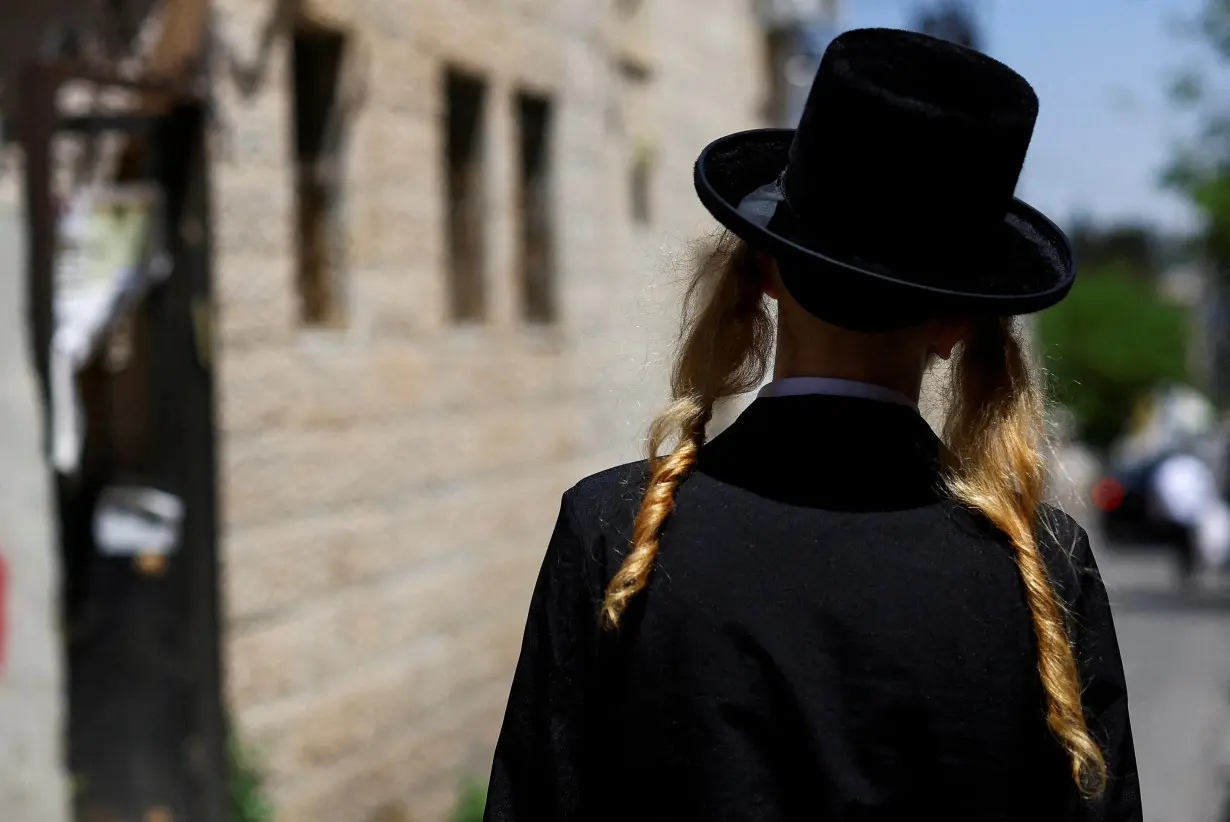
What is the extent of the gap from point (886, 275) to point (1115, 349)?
347ft

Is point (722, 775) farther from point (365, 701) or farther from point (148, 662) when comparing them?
point (365, 701)

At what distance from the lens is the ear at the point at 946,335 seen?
1.96m

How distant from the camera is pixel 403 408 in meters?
7.27

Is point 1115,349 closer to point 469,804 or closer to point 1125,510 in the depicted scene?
point 1125,510

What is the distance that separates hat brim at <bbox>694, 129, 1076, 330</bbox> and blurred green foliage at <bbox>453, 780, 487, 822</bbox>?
631 cm

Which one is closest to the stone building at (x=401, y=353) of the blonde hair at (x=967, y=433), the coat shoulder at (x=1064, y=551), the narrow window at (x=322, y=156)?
the narrow window at (x=322, y=156)

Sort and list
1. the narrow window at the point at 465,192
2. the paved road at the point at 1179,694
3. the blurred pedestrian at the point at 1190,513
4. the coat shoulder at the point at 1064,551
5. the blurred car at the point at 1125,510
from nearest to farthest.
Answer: the coat shoulder at the point at 1064,551 < the paved road at the point at 1179,694 < the narrow window at the point at 465,192 < the blurred pedestrian at the point at 1190,513 < the blurred car at the point at 1125,510

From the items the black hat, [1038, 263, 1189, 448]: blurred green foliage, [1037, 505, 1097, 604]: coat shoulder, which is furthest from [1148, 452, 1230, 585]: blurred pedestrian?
[1038, 263, 1189, 448]: blurred green foliage

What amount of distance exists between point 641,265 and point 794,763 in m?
9.20

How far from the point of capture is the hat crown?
1866 millimetres

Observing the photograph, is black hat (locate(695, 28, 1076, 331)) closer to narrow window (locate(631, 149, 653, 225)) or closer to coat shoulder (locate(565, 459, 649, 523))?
coat shoulder (locate(565, 459, 649, 523))

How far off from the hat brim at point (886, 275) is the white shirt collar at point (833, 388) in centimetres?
7

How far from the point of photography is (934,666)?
1832 millimetres

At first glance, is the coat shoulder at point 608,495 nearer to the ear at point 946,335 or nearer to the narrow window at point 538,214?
the ear at point 946,335
